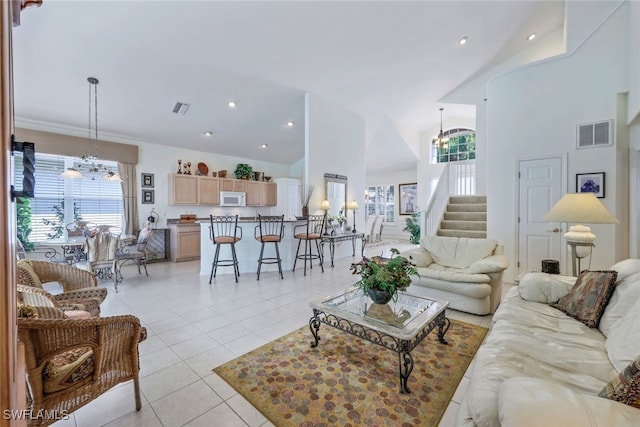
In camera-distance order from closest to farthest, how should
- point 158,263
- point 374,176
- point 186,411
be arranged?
point 186,411 < point 158,263 < point 374,176

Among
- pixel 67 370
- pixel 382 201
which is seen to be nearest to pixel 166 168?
pixel 67 370

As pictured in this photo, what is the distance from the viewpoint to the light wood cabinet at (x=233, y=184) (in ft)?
23.5

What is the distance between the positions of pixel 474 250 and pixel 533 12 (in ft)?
14.3

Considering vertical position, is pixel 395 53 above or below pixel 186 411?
above

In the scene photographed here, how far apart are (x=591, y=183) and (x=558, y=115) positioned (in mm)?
1144

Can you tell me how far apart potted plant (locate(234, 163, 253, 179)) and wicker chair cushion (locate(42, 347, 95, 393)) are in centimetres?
651

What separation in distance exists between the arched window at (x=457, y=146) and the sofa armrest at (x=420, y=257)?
5858 mm

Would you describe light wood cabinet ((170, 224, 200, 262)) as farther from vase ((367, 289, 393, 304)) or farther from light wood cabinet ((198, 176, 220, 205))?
vase ((367, 289, 393, 304))

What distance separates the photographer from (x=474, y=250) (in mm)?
3652

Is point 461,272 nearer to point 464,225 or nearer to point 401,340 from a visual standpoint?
point 401,340

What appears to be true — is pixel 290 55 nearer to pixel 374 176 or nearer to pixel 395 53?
pixel 395 53

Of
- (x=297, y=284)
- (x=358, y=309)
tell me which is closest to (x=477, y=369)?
(x=358, y=309)

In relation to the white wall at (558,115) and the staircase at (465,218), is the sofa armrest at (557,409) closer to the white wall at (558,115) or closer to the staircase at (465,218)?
the white wall at (558,115)

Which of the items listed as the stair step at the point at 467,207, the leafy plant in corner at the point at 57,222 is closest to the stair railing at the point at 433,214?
the stair step at the point at 467,207
